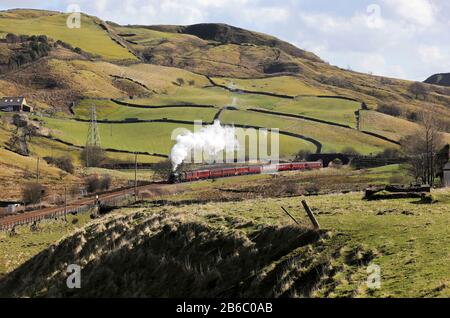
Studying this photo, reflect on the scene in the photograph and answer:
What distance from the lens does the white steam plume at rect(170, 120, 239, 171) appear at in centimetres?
10312

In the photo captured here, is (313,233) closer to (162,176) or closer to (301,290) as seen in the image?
(301,290)

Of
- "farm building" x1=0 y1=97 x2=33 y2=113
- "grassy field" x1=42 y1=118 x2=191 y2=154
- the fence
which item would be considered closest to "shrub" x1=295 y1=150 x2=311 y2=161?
"grassy field" x1=42 y1=118 x2=191 y2=154

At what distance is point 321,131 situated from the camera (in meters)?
160

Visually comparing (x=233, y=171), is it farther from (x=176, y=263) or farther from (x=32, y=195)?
(x=176, y=263)

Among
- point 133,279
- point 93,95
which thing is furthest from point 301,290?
point 93,95

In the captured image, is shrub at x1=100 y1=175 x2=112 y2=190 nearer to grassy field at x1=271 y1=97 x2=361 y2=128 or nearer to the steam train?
the steam train

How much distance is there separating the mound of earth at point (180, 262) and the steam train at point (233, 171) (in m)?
54.8

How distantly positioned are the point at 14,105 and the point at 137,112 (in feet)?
112

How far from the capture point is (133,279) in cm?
2612

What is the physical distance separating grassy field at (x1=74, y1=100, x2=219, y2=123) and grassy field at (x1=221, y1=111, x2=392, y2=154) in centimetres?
659

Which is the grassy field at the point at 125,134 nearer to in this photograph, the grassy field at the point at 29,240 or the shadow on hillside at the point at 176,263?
the grassy field at the point at 29,240

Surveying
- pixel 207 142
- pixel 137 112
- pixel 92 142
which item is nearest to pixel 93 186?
pixel 207 142

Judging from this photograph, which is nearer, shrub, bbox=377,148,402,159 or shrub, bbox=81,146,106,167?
shrub, bbox=81,146,106,167
